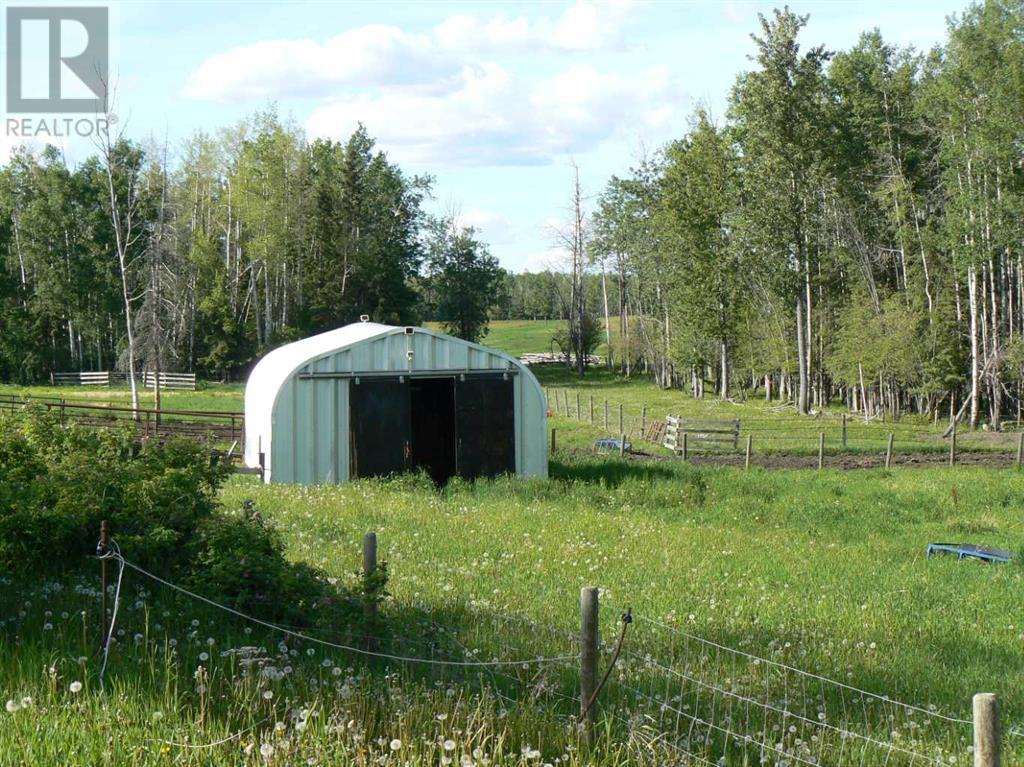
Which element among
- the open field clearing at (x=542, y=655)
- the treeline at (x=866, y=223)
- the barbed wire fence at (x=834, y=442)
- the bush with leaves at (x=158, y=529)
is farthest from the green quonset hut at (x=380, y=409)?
the treeline at (x=866, y=223)

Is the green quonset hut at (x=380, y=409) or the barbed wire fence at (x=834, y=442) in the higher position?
the green quonset hut at (x=380, y=409)

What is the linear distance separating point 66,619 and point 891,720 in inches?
227

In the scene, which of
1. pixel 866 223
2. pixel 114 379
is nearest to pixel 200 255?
pixel 114 379

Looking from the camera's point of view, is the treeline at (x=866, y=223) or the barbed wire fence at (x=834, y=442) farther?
the treeline at (x=866, y=223)

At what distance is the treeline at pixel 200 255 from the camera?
218ft

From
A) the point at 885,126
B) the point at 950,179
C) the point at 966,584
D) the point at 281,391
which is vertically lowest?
the point at 966,584

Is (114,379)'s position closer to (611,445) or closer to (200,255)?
(200,255)

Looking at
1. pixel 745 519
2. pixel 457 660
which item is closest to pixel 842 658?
pixel 457 660

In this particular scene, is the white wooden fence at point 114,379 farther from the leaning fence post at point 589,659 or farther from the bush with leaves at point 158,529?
the leaning fence post at point 589,659

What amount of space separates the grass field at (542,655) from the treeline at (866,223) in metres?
24.6

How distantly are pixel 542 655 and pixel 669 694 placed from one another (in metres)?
1.11

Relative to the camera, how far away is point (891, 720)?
718cm

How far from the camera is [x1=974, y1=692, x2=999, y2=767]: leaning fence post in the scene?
4.41 m

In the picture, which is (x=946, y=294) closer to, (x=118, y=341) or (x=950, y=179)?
(x=950, y=179)
